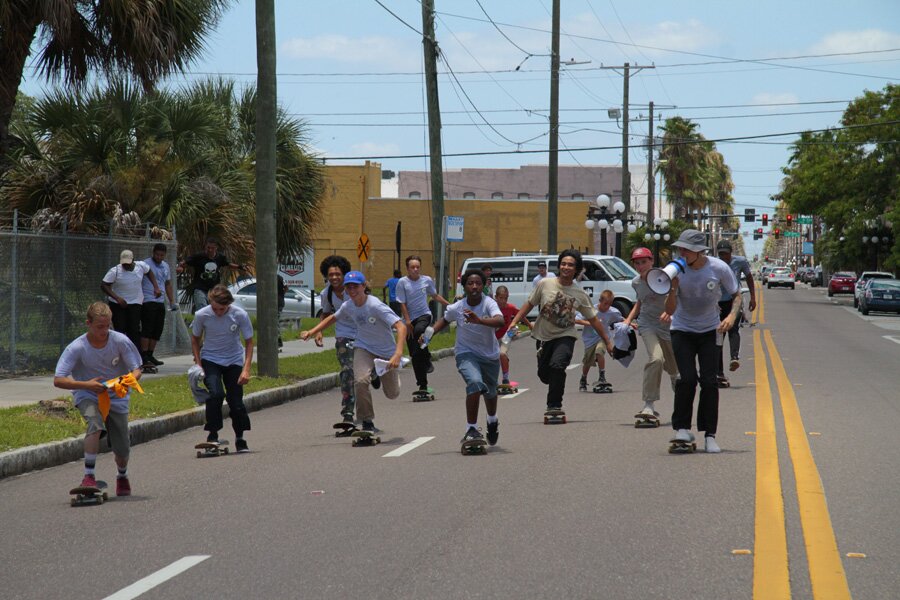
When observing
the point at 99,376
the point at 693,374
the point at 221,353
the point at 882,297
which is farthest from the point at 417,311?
the point at 882,297

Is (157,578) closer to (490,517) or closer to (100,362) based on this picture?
(490,517)

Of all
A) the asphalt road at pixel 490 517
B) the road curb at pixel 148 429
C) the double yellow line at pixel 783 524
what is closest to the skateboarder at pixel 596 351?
the asphalt road at pixel 490 517

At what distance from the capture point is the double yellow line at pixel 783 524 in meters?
5.80

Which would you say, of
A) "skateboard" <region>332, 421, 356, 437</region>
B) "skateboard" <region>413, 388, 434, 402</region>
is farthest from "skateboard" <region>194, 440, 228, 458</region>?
"skateboard" <region>413, 388, 434, 402</region>

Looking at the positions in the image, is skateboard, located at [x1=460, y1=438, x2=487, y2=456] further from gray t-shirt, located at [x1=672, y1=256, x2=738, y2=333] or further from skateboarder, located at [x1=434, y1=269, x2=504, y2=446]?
gray t-shirt, located at [x1=672, y1=256, x2=738, y2=333]

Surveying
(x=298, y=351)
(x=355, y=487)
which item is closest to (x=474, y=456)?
(x=355, y=487)

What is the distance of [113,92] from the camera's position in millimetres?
22781

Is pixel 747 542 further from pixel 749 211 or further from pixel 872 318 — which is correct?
pixel 749 211

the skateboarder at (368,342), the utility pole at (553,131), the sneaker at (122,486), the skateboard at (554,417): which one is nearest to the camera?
the sneaker at (122,486)

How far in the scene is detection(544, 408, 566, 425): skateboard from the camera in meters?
12.6

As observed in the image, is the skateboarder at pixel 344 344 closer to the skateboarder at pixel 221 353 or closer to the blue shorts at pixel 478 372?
the skateboarder at pixel 221 353

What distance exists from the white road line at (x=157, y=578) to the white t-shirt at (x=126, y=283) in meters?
11.7

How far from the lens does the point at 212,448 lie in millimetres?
10938

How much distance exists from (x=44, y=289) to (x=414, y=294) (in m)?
5.53
